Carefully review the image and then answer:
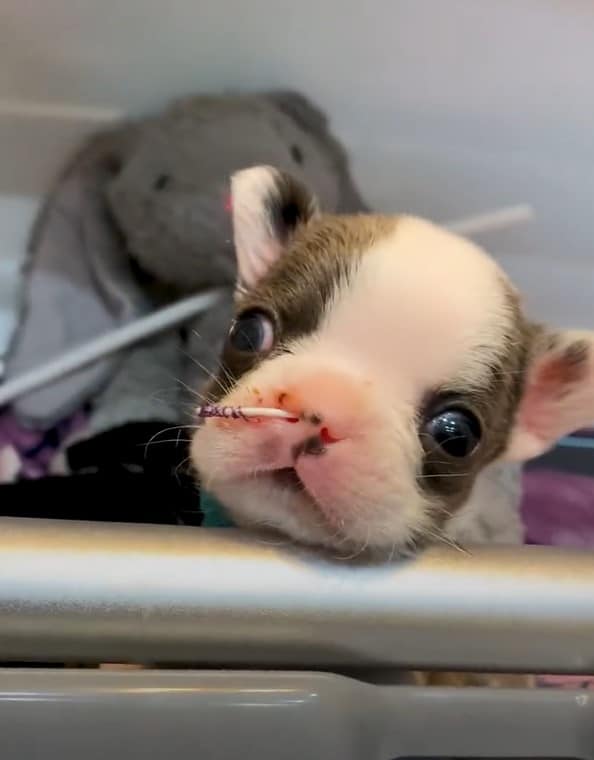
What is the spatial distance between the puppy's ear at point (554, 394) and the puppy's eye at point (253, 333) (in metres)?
0.18

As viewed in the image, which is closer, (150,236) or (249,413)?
(249,413)

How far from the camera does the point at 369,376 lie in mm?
599

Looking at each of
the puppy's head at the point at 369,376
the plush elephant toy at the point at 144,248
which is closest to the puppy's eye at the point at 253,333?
the puppy's head at the point at 369,376

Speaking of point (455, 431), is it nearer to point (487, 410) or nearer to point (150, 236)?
point (487, 410)

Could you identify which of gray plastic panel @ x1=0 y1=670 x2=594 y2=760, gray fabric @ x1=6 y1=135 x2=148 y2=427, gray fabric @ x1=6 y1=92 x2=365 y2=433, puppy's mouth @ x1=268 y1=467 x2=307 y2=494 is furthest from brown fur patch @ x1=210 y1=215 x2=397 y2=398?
gray fabric @ x1=6 y1=135 x2=148 y2=427

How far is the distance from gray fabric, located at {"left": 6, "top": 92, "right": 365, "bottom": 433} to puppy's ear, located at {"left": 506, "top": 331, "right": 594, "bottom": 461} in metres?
0.48

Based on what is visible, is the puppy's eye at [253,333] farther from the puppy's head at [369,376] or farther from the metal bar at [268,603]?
the metal bar at [268,603]

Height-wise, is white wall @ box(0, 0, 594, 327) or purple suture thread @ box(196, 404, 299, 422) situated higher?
purple suture thread @ box(196, 404, 299, 422)

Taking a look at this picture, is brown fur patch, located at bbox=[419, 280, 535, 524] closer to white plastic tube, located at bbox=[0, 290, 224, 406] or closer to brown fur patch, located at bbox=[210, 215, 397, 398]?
brown fur patch, located at bbox=[210, 215, 397, 398]

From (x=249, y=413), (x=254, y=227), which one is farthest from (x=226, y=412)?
(x=254, y=227)

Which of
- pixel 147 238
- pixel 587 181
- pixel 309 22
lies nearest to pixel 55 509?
pixel 147 238

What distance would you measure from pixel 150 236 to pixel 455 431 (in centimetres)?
63

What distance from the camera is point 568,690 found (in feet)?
1.62

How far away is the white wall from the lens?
1170 millimetres
